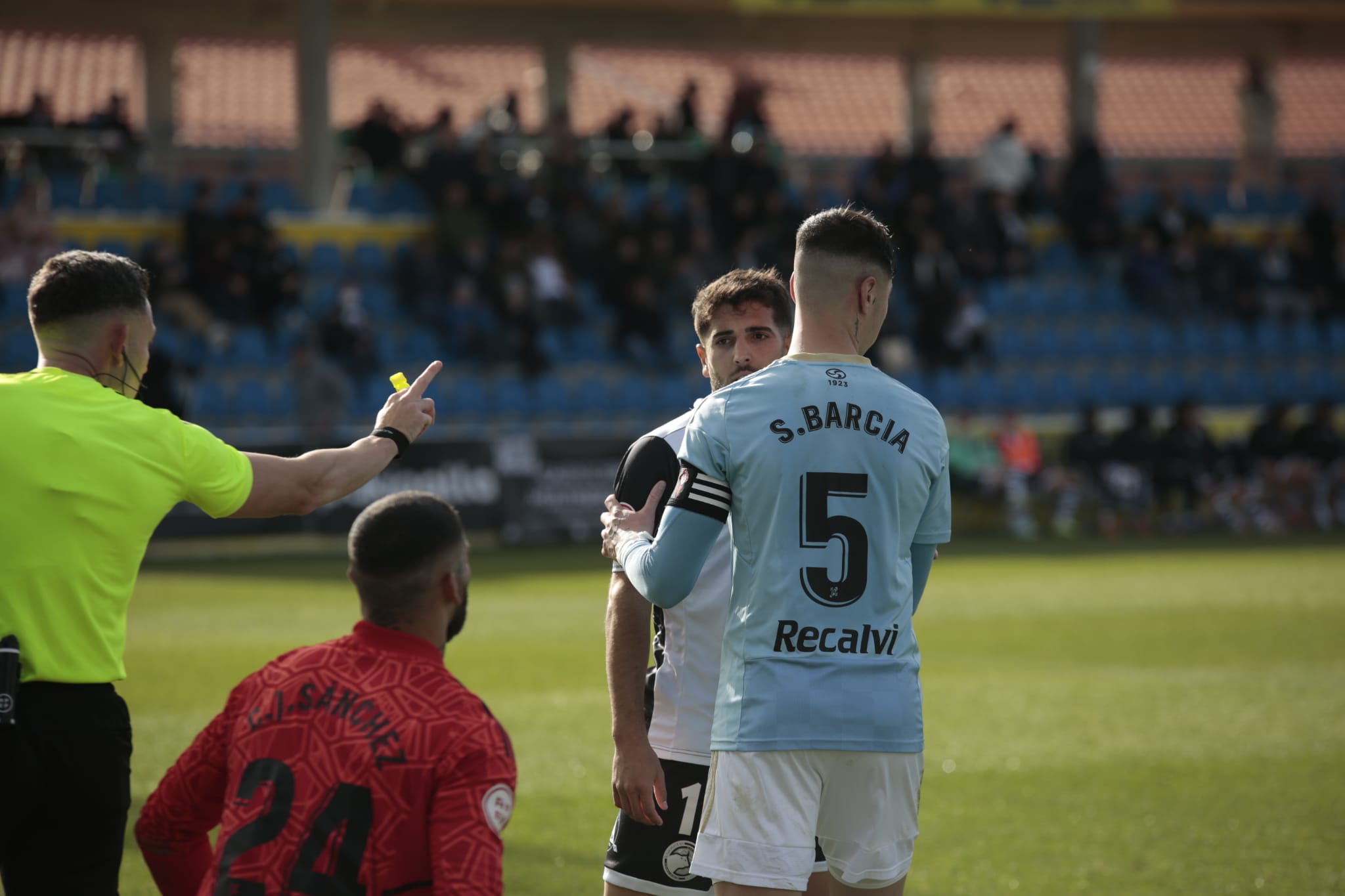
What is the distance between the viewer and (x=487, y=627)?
1263 cm

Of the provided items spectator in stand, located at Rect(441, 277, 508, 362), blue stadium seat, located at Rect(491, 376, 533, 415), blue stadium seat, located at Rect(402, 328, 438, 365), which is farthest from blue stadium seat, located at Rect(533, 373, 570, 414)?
blue stadium seat, located at Rect(402, 328, 438, 365)

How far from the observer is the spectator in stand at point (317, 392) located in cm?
1980

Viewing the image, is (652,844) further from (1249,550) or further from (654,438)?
(1249,550)

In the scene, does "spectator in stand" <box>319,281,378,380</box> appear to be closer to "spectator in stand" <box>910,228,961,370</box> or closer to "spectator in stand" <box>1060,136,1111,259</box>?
"spectator in stand" <box>910,228,961,370</box>

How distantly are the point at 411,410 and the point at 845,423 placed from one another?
1.28 metres

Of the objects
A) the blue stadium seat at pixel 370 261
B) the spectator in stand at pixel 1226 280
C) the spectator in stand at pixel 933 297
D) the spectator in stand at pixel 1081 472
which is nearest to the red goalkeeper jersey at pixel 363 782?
the blue stadium seat at pixel 370 261

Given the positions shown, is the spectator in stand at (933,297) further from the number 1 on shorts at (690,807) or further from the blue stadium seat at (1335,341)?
the number 1 on shorts at (690,807)

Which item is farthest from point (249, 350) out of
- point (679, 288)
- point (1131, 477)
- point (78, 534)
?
point (78, 534)

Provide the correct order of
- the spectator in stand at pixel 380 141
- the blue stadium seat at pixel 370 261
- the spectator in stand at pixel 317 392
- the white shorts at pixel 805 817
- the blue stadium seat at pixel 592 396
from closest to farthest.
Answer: the white shorts at pixel 805 817 → the spectator in stand at pixel 317 392 → the blue stadium seat at pixel 592 396 → the blue stadium seat at pixel 370 261 → the spectator in stand at pixel 380 141

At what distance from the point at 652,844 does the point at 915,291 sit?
72.8 feet

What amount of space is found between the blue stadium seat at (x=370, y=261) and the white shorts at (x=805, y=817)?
20.7 meters

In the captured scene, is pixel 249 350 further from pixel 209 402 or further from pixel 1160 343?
pixel 1160 343

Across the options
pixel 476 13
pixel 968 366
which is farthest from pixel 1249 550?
pixel 476 13

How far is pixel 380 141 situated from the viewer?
2339 cm
